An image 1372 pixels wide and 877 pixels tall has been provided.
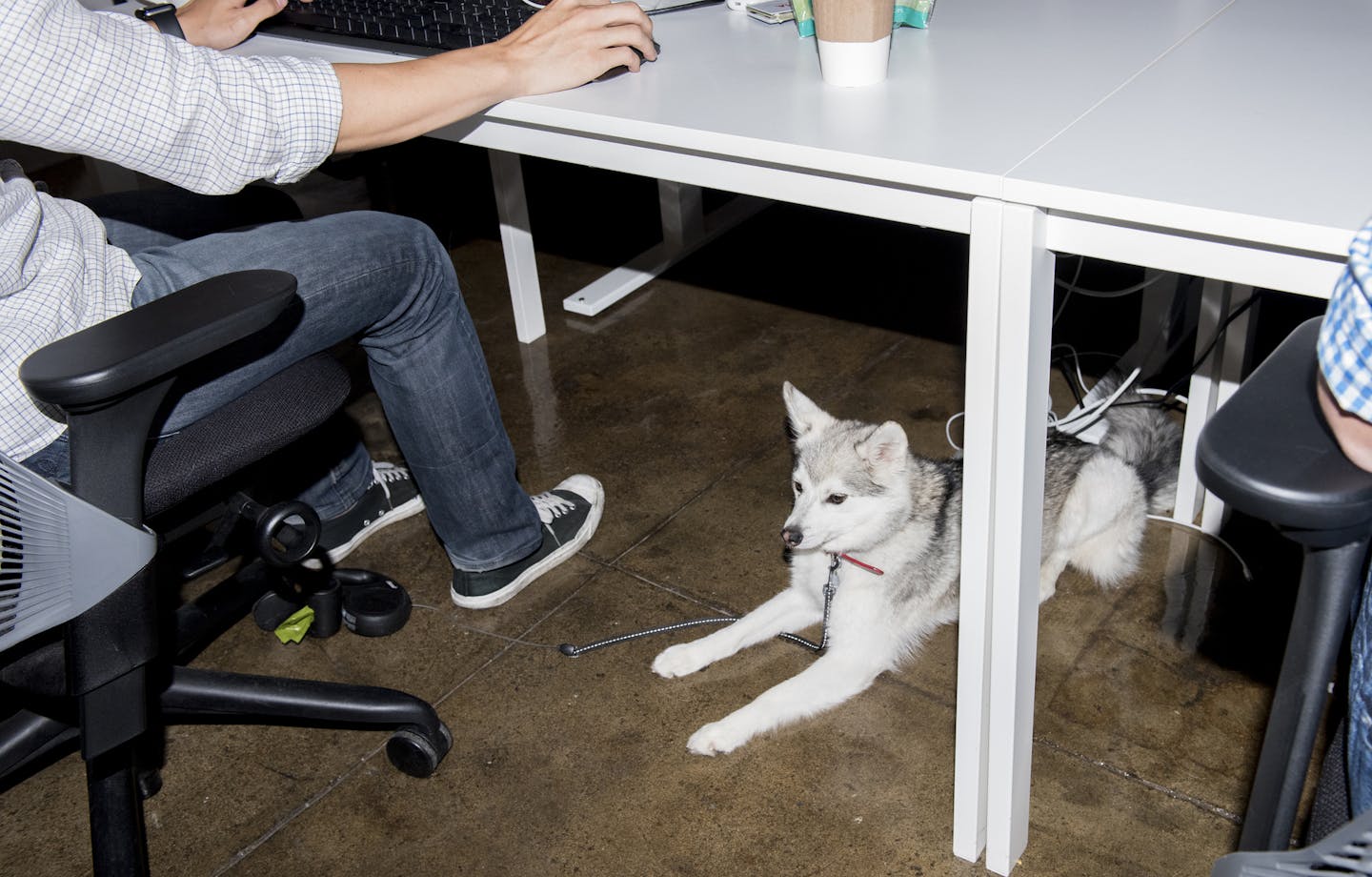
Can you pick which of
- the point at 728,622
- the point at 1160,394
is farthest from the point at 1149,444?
the point at 728,622

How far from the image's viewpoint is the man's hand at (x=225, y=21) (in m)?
1.89

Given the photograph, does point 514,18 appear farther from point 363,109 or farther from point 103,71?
point 103,71

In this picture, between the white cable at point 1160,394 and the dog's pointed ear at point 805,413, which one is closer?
the dog's pointed ear at point 805,413

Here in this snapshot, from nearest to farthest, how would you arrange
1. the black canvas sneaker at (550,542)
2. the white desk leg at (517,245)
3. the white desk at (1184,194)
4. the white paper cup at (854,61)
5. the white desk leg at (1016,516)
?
1. the white desk at (1184,194)
2. the white desk leg at (1016,516)
3. the white paper cup at (854,61)
4. the black canvas sneaker at (550,542)
5. the white desk leg at (517,245)

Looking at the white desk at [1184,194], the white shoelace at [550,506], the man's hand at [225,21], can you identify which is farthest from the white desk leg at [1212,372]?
the man's hand at [225,21]

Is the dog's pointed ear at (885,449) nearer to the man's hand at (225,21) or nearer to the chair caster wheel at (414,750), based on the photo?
the chair caster wheel at (414,750)

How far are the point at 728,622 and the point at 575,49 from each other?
103cm

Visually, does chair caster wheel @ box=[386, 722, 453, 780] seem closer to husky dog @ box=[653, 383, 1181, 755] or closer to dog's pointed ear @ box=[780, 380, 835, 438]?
husky dog @ box=[653, 383, 1181, 755]

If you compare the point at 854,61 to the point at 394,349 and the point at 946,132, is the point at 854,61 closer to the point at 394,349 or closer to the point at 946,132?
the point at 946,132

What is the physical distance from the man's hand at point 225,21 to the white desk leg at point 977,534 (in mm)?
1256

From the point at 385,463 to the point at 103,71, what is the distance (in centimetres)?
136

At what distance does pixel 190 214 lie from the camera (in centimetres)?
187

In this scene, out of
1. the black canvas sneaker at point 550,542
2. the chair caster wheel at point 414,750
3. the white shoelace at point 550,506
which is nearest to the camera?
the chair caster wheel at point 414,750

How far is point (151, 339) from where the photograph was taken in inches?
45.8
